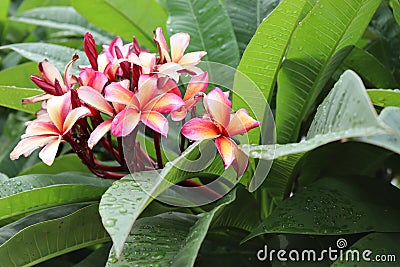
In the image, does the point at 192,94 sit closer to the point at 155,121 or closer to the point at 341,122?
the point at 155,121

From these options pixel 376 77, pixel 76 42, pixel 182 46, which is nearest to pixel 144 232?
pixel 182 46

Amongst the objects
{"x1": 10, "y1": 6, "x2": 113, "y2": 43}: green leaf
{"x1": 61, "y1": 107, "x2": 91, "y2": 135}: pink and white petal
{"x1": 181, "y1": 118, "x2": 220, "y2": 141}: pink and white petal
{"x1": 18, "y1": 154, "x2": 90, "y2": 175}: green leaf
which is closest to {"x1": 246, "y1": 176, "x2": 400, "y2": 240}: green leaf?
{"x1": 181, "y1": 118, "x2": 220, "y2": 141}: pink and white petal

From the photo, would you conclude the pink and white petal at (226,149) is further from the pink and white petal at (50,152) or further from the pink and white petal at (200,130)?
the pink and white petal at (50,152)

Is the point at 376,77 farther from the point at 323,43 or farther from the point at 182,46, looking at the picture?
the point at 182,46

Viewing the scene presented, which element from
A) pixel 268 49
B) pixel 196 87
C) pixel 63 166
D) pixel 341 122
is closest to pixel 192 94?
pixel 196 87

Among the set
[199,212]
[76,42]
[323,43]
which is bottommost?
[199,212]

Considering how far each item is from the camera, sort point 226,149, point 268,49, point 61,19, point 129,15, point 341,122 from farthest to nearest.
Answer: point 61,19
point 129,15
point 268,49
point 226,149
point 341,122

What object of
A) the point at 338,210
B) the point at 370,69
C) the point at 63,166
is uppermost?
the point at 370,69

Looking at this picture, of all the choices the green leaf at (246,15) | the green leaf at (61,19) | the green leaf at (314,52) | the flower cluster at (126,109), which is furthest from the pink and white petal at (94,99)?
the green leaf at (61,19)
